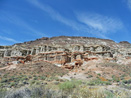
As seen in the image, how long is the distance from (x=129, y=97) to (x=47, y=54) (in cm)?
3438

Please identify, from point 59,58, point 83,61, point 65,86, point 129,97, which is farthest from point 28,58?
point 129,97

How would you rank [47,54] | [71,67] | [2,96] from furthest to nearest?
1. [47,54]
2. [71,67]
3. [2,96]

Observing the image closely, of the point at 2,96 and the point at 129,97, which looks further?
the point at 129,97

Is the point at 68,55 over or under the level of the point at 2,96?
over

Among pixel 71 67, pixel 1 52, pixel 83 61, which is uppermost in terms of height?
pixel 1 52

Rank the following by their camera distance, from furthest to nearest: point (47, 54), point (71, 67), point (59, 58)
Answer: point (47, 54) < point (59, 58) < point (71, 67)

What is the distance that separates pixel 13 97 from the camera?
4.19 meters

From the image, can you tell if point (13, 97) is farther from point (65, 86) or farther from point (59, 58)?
point (59, 58)

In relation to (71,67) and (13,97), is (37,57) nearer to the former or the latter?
(71,67)

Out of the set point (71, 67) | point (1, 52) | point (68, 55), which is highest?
point (1, 52)

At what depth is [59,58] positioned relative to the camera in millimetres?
34125

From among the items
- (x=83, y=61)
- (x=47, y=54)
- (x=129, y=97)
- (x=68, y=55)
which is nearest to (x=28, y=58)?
(x=47, y=54)

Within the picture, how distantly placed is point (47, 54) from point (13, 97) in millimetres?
33266

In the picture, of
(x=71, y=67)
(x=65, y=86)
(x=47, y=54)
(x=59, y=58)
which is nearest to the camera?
(x=65, y=86)
